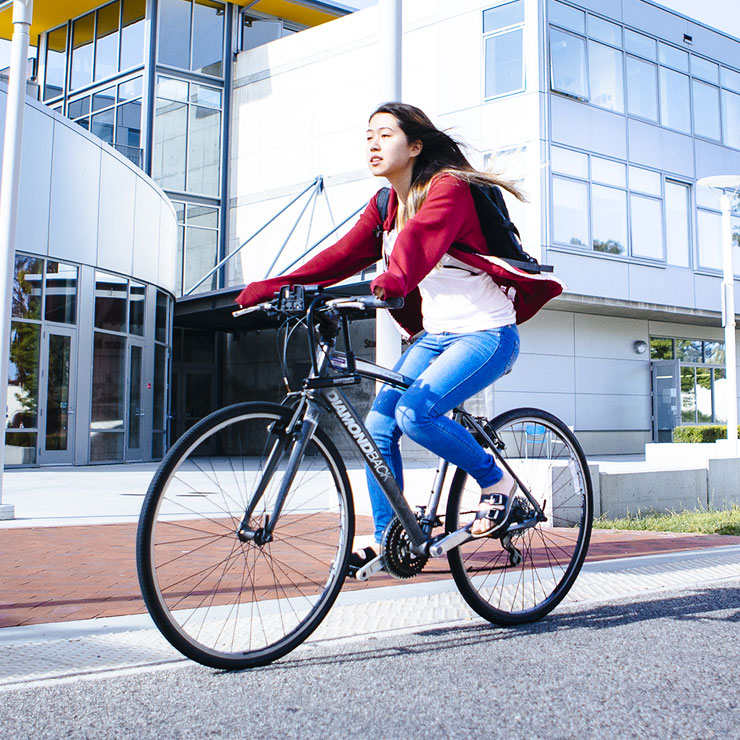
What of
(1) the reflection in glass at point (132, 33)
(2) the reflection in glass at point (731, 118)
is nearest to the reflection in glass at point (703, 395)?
(2) the reflection in glass at point (731, 118)

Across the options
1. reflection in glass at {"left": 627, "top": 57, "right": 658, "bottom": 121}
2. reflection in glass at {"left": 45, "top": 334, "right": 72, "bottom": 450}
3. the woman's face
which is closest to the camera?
the woman's face

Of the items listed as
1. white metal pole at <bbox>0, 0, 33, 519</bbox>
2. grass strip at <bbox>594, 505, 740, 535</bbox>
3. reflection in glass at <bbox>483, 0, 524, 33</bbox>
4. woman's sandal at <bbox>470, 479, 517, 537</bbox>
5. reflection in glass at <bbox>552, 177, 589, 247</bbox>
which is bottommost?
grass strip at <bbox>594, 505, 740, 535</bbox>

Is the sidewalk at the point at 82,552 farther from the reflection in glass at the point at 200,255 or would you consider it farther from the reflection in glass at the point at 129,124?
the reflection in glass at the point at 129,124

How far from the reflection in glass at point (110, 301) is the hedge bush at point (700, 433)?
12.6m

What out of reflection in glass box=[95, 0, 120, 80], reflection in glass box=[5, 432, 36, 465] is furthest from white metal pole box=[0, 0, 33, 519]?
reflection in glass box=[95, 0, 120, 80]

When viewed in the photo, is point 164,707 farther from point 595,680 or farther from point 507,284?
point 507,284

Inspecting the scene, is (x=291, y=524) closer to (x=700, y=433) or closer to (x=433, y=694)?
(x=433, y=694)

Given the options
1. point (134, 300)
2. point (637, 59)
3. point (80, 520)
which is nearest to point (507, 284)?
point (80, 520)

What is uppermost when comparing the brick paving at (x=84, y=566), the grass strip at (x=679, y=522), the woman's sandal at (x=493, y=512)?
the woman's sandal at (x=493, y=512)

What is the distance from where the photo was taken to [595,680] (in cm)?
276

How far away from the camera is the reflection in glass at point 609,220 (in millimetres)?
22250

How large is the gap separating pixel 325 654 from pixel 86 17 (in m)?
29.7

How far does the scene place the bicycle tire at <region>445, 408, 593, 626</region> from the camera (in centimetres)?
343

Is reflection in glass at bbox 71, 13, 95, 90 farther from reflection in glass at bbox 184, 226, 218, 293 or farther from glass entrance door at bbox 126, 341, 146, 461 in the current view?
glass entrance door at bbox 126, 341, 146, 461
